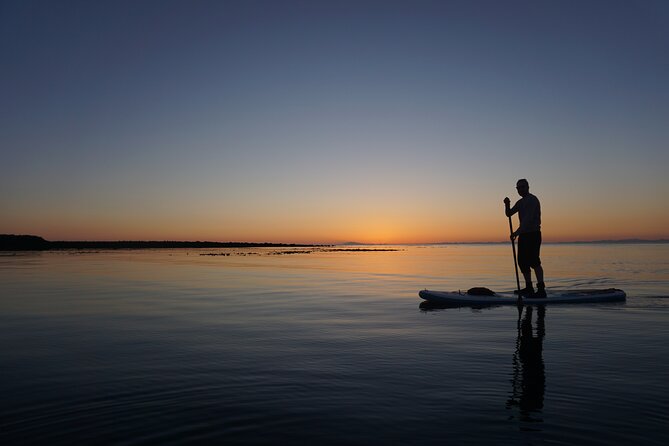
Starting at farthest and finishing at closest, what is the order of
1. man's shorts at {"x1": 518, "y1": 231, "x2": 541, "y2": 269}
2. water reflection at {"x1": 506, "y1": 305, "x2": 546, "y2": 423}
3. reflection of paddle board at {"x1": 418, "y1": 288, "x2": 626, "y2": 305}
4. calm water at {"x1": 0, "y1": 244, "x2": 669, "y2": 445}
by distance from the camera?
man's shorts at {"x1": 518, "y1": 231, "x2": 541, "y2": 269}
reflection of paddle board at {"x1": 418, "y1": 288, "x2": 626, "y2": 305}
water reflection at {"x1": 506, "y1": 305, "x2": 546, "y2": 423}
calm water at {"x1": 0, "y1": 244, "x2": 669, "y2": 445}

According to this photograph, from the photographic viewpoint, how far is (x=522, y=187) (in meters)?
16.2

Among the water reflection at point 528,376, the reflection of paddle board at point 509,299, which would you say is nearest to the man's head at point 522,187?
the reflection of paddle board at point 509,299

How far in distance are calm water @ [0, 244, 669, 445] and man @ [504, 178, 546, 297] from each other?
6.37 ft

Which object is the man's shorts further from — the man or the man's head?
the man's head

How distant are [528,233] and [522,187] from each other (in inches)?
62.5

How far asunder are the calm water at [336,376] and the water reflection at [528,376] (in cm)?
4

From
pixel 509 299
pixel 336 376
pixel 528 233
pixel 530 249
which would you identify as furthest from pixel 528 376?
pixel 528 233

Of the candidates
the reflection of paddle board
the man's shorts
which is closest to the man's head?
the man's shorts

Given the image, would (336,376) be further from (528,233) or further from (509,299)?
(528,233)

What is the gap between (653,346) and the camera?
8.92 metres

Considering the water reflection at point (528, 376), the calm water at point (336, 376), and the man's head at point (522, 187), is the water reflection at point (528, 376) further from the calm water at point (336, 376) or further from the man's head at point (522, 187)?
the man's head at point (522, 187)

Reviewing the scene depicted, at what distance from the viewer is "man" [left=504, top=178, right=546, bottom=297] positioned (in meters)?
15.8

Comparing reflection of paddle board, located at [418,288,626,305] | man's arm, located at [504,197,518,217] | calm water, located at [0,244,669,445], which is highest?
man's arm, located at [504,197,518,217]

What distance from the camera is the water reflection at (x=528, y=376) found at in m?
5.45
